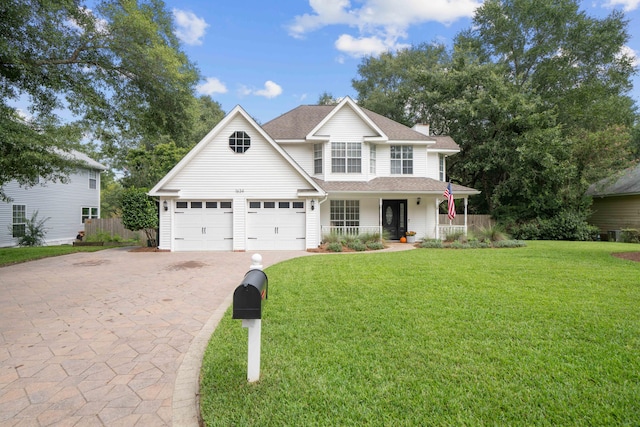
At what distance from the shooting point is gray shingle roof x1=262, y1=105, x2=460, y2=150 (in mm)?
18484

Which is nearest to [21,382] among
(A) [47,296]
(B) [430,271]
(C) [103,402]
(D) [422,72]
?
(C) [103,402]

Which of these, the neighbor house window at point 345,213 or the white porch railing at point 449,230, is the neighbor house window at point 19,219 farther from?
the white porch railing at point 449,230

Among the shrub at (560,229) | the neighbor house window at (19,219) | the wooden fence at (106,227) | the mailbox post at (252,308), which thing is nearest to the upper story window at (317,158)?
the wooden fence at (106,227)

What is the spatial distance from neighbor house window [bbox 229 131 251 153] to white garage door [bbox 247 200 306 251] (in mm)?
2513

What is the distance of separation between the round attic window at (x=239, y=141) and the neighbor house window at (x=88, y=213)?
55.1ft

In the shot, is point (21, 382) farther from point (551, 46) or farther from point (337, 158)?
point (551, 46)

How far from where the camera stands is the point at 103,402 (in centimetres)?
307

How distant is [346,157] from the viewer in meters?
17.9

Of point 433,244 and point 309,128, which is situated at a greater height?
point 309,128

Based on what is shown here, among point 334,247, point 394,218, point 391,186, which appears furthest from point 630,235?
point 334,247

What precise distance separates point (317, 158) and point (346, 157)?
1644mm

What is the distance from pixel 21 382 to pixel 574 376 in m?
5.72

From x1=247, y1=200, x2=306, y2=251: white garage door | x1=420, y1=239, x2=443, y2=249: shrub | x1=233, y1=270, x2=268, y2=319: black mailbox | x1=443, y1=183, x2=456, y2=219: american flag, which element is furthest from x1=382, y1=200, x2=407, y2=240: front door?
x1=233, y1=270, x2=268, y2=319: black mailbox

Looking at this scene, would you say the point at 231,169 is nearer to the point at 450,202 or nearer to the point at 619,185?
the point at 450,202
